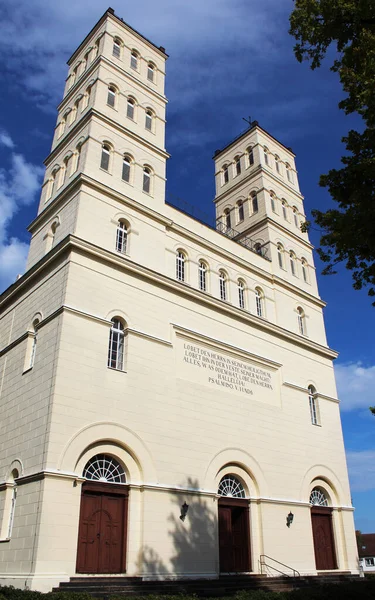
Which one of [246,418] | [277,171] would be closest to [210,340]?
[246,418]

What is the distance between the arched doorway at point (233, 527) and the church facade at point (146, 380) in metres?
0.08

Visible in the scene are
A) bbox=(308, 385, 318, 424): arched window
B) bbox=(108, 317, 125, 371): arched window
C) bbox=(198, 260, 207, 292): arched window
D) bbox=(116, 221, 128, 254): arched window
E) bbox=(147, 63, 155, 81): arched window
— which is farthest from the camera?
bbox=(147, 63, 155, 81): arched window

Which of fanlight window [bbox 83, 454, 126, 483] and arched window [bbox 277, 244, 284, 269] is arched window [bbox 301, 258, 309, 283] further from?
fanlight window [bbox 83, 454, 126, 483]

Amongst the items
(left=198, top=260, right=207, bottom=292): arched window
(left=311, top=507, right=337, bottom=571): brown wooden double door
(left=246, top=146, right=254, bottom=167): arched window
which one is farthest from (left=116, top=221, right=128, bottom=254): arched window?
(left=246, top=146, right=254, bottom=167): arched window

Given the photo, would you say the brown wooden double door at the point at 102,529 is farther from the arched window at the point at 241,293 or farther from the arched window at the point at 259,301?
the arched window at the point at 259,301

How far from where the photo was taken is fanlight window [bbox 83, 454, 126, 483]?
18.1 meters

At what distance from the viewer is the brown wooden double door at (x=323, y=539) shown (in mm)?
25281

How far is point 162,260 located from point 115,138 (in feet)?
21.5

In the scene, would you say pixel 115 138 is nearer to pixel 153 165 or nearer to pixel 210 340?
pixel 153 165

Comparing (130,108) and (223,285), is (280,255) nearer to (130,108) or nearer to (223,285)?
(223,285)

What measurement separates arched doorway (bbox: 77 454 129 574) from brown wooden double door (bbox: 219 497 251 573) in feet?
17.2

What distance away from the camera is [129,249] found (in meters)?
22.9

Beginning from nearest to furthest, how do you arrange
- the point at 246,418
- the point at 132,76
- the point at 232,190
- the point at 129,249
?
the point at 129,249 < the point at 246,418 < the point at 132,76 < the point at 232,190

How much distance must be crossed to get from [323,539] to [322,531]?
0.36 m
